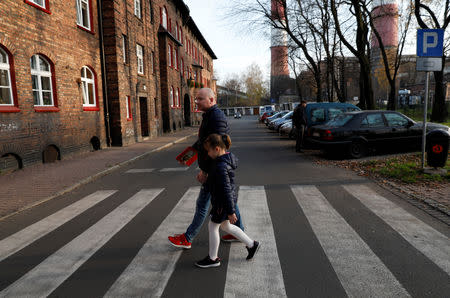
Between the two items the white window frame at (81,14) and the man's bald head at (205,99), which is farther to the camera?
the white window frame at (81,14)

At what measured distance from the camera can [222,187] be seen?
3.18 meters

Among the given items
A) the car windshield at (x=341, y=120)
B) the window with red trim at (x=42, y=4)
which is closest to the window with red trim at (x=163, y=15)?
the window with red trim at (x=42, y=4)

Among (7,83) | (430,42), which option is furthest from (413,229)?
(7,83)

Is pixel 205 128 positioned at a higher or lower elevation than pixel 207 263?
higher

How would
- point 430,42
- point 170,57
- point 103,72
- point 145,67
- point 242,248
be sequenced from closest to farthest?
point 242,248, point 430,42, point 103,72, point 145,67, point 170,57

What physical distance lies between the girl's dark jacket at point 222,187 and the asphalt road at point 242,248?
0.59m

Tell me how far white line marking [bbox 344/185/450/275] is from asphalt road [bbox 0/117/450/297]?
14 mm

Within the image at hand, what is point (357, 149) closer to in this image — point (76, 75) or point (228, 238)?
point (228, 238)

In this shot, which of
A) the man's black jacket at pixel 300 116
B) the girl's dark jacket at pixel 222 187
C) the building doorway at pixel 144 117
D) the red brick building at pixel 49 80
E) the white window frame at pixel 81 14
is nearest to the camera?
the girl's dark jacket at pixel 222 187

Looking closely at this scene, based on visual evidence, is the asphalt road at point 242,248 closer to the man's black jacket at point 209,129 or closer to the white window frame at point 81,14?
the man's black jacket at point 209,129

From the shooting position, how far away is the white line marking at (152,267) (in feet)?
9.41

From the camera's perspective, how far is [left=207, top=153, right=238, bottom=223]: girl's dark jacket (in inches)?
125

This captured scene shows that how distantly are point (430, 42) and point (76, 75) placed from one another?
11.9 m

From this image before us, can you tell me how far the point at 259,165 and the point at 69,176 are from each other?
5.22 metres
